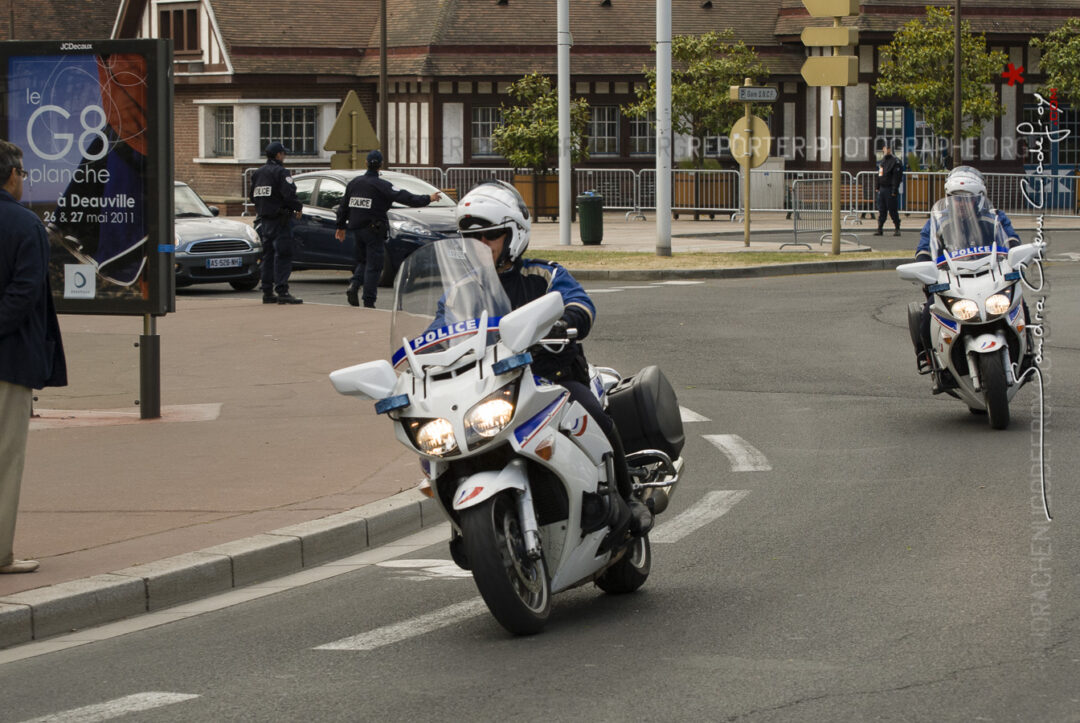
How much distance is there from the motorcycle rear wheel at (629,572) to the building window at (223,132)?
3853 centimetres

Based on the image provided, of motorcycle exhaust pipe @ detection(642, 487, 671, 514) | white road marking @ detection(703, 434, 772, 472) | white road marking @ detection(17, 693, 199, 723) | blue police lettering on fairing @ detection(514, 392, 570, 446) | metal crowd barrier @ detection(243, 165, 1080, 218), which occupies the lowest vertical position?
white road marking @ detection(17, 693, 199, 723)

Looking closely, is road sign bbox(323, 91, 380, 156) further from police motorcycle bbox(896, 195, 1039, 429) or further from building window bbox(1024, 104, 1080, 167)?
building window bbox(1024, 104, 1080, 167)

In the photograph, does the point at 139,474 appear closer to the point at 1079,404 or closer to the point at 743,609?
the point at 743,609

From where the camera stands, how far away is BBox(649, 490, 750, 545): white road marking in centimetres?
824

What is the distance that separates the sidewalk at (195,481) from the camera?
7.15 m

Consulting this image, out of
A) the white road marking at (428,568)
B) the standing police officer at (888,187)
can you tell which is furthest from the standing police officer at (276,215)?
the standing police officer at (888,187)

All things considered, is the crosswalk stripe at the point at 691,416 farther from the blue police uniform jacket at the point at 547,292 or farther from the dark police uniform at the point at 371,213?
the dark police uniform at the point at 371,213

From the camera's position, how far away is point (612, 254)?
27.8 m

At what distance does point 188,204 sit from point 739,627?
61.3 feet

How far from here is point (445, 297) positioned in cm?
610

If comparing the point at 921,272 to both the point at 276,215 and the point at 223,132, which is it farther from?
the point at 223,132

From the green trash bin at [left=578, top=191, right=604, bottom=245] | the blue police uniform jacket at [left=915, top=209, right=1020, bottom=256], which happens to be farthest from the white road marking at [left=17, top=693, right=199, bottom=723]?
the green trash bin at [left=578, top=191, right=604, bottom=245]

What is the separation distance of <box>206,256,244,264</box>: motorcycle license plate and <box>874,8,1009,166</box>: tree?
73.7 ft

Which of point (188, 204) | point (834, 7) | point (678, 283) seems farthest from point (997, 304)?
point (834, 7)
